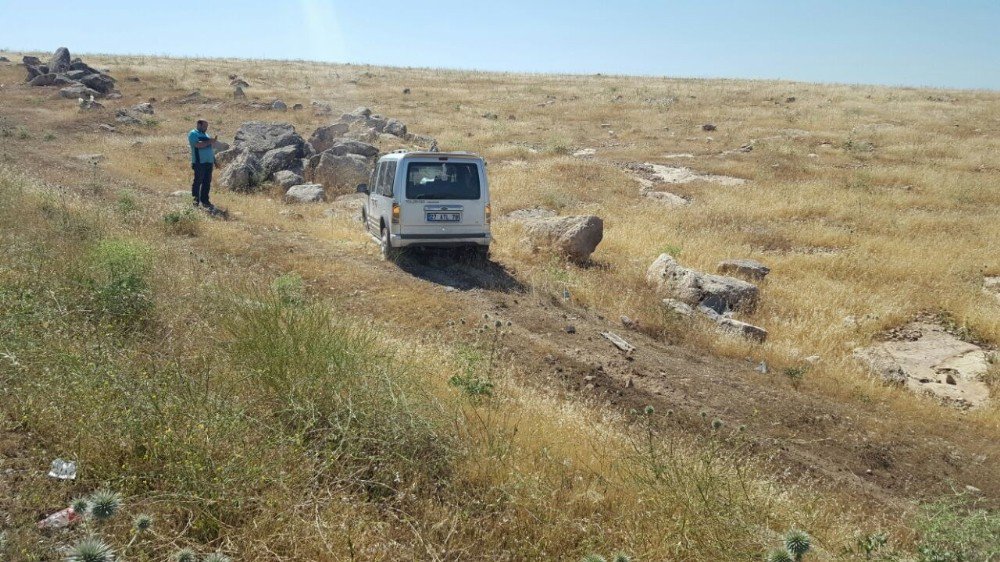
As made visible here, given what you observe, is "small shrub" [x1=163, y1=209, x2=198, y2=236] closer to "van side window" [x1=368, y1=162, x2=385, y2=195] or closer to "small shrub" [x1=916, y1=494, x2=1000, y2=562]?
"van side window" [x1=368, y1=162, x2=385, y2=195]

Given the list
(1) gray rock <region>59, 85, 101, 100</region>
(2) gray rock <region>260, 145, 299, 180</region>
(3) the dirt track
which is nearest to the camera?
(3) the dirt track

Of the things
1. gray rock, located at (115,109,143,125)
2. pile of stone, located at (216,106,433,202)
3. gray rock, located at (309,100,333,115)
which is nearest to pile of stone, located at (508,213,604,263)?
pile of stone, located at (216,106,433,202)

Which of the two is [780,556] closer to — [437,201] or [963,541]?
[963,541]

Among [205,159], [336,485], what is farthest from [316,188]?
[336,485]

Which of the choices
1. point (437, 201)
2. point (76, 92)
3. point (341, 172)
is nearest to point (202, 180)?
point (341, 172)

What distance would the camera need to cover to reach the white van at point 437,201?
34.1 feet

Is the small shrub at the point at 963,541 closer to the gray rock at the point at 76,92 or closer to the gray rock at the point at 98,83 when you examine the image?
the gray rock at the point at 76,92

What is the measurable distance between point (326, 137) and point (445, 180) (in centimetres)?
1582

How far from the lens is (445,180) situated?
10.6 m

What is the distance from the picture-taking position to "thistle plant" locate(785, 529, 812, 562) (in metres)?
2.56

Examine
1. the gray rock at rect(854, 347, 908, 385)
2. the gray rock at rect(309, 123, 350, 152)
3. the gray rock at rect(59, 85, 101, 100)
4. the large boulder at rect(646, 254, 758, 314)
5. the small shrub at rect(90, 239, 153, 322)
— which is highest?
the gray rock at rect(59, 85, 101, 100)

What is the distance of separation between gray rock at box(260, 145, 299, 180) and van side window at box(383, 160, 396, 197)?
9.52 meters

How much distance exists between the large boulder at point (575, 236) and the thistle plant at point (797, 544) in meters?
9.64

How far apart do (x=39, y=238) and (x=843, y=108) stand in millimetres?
44333
